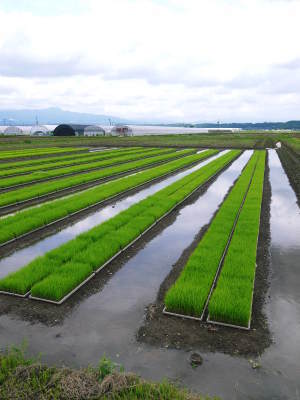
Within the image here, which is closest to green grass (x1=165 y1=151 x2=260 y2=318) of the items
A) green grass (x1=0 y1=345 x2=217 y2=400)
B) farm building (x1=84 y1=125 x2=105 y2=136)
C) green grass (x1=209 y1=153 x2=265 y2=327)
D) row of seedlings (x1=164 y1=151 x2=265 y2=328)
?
row of seedlings (x1=164 y1=151 x2=265 y2=328)

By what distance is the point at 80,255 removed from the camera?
8352mm

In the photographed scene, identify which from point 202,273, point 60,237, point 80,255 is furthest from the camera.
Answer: point 60,237

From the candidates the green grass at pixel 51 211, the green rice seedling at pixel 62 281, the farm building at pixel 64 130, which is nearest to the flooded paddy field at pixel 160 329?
the green rice seedling at pixel 62 281

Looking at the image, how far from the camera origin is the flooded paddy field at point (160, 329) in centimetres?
463

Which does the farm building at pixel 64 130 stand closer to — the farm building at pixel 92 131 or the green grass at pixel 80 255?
the farm building at pixel 92 131

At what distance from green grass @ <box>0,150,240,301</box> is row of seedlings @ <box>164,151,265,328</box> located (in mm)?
2220

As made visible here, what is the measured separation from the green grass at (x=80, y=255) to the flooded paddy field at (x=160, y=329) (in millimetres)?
303

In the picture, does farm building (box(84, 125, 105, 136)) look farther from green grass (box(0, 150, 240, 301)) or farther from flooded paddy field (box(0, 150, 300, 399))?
flooded paddy field (box(0, 150, 300, 399))

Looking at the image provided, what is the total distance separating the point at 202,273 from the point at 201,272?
3.0 inches

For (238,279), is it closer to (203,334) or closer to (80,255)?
(203,334)

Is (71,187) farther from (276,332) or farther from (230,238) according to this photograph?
(276,332)

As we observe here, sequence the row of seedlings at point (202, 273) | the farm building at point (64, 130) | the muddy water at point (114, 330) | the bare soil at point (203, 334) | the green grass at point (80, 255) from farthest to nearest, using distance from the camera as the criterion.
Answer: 1. the farm building at point (64, 130)
2. the green grass at point (80, 255)
3. the row of seedlings at point (202, 273)
4. the bare soil at point (203, 334)
5. the muddy water at point (114, 330)

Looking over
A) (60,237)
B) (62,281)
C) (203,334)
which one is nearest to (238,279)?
(203,334)

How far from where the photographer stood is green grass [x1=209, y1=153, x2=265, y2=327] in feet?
19.0
